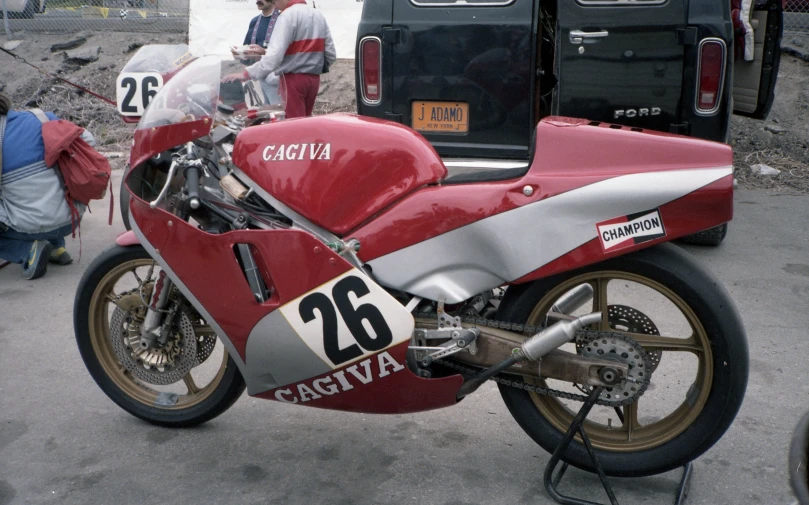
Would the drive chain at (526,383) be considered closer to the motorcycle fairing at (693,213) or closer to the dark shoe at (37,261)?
the motorcycle fairing at (693,213)

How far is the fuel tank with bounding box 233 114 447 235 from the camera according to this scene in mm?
2887

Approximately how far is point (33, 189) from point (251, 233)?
316 cm

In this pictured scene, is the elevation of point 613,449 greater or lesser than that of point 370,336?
lesser

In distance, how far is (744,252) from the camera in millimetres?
5840

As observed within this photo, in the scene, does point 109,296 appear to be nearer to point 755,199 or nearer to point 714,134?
point 714,134

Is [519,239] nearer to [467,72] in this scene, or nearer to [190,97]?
[190,97]

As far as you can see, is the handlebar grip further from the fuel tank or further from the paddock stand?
the paddock stand

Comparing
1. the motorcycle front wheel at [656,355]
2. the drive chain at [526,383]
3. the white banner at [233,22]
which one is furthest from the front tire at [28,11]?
the motorcycle front wheel at [656,355]

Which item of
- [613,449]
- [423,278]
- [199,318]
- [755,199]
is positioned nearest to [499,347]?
[423,278]

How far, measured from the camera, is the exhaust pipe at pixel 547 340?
274 cm

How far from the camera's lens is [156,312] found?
334cm

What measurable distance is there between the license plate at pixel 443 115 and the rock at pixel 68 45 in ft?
28.4

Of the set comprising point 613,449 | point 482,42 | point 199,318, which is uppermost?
point 482,42

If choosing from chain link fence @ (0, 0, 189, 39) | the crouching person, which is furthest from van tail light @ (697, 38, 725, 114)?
chain link fence @ (0, 0, 189, 39)
